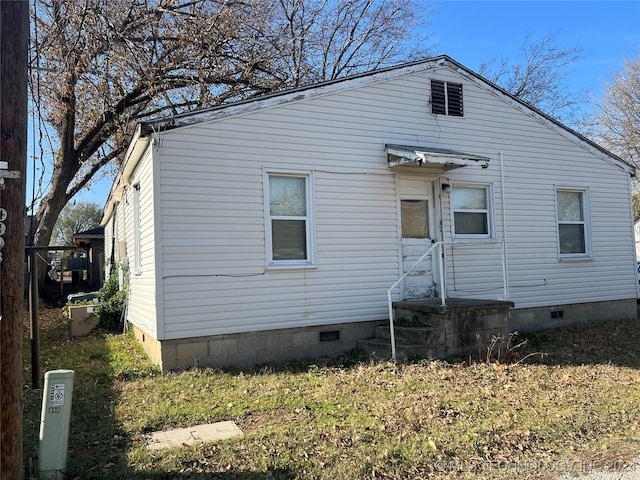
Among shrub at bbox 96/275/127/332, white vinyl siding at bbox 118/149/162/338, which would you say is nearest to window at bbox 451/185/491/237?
white vinyl siding at bbox 118/149/162/338

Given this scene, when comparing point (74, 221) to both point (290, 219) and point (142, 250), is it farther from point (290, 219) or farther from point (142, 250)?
point (290, 219)

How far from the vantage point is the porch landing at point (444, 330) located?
755 centimetres

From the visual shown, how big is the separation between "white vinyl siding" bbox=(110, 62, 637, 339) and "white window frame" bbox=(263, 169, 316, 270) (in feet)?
Result: 0.22

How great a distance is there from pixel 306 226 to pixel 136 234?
11.6 feet

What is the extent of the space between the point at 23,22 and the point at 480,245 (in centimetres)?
827

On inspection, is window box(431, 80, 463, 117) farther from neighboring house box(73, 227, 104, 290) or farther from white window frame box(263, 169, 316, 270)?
neighboring house box(73, 227, 104, 290)

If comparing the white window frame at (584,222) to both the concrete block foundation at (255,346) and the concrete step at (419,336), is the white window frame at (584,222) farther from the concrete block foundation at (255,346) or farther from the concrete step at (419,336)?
the concrete block foundation at (255,346)

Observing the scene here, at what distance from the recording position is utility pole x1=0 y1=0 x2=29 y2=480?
3367 mm

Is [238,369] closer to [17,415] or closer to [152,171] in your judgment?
[152,171]

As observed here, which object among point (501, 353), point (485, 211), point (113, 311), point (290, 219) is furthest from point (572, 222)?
point (113, 311)

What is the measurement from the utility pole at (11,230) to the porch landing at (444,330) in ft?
17.6

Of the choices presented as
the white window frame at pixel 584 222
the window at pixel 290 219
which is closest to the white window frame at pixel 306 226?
the window at pixel 290 219

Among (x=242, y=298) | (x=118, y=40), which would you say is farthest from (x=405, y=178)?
(x=118, y=40)

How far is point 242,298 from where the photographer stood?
25.1ft
